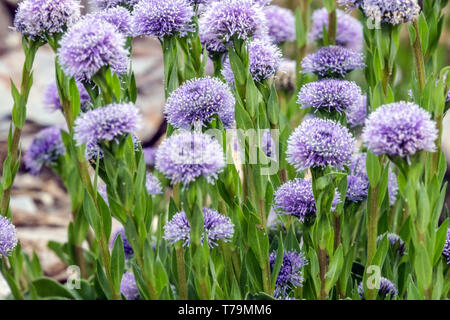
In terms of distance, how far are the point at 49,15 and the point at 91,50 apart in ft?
0.81

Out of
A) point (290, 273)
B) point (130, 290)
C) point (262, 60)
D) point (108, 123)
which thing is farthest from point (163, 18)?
point (130, 290)

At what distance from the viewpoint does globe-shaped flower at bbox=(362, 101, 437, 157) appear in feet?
2.93

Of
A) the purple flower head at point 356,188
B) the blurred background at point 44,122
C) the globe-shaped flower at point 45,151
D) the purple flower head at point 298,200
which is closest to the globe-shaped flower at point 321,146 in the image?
the purple flower head at point 298,200

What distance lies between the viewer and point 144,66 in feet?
9.70

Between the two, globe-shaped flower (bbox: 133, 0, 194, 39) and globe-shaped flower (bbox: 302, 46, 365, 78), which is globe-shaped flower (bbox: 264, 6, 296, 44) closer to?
globe-shaped flower (bbox: 302, 46, 365, 78)

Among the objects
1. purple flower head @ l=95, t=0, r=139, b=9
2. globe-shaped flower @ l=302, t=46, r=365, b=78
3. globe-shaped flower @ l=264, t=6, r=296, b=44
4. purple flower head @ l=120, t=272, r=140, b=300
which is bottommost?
purple flower head @ l=120, t=272, r=140, b=300

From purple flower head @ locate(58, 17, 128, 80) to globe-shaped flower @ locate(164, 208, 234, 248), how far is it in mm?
312

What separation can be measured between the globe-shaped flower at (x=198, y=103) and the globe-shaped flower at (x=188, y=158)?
0.17 meters

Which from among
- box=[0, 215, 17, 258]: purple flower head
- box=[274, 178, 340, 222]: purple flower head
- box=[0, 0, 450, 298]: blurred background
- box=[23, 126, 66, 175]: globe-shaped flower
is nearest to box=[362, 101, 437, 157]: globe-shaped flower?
box=[274, 178, 340, 222]: purple flower head

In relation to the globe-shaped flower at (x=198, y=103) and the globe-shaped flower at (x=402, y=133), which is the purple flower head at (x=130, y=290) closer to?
the globe-shaped flower at (x=198, y=103)

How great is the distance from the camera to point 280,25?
68.3 inches

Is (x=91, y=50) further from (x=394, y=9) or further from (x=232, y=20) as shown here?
(x=394, y=9)

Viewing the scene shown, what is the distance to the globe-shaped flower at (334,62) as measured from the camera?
1331mm
